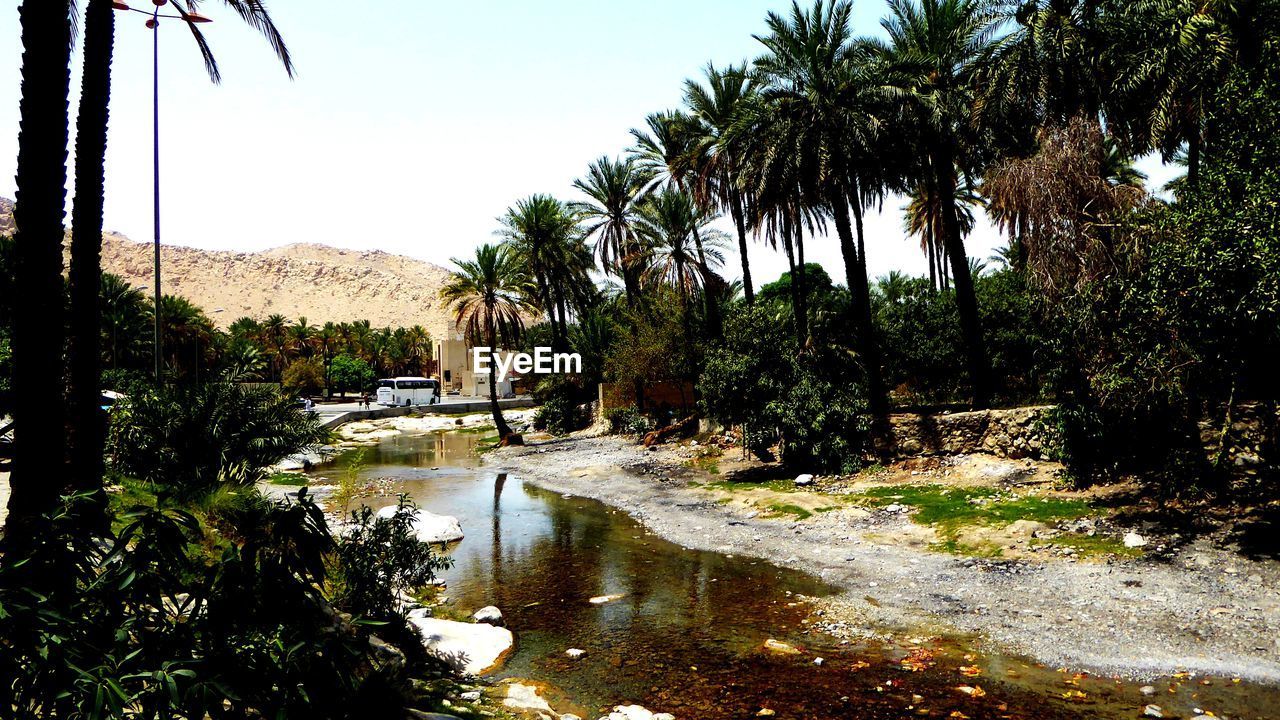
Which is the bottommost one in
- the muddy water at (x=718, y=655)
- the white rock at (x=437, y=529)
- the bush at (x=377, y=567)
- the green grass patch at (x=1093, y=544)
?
the muddy water at (x=718, y=655)

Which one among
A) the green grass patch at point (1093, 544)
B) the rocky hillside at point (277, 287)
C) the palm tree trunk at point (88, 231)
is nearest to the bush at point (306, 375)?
the palm tree trunk at point (88, 231)

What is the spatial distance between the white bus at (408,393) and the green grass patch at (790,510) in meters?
58.6

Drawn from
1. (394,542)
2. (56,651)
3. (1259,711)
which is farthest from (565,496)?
(56,651)

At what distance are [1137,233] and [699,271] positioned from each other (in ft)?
82.2

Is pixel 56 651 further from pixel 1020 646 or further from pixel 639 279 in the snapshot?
pixel 639 279

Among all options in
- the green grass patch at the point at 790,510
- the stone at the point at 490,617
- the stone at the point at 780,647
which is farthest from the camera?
the green grass patch at the point at 790,510

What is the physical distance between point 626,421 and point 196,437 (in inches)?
1078

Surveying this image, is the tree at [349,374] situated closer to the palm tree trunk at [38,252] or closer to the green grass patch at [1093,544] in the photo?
the green grass patch at [1093,544]

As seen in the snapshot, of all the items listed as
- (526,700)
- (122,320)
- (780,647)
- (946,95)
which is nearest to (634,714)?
(526,700)

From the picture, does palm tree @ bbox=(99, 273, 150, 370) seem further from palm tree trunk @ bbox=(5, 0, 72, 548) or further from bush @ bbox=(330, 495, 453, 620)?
palm tree trunk @ bbox=(5, 0, 72, 548)

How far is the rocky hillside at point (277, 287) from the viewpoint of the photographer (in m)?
174

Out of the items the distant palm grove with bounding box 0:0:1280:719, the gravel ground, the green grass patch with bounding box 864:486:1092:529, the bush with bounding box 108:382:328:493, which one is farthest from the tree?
the green grass patch with bounding box 864:486:1092:529

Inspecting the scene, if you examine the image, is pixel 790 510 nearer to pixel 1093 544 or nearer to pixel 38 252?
pixel 1093 544

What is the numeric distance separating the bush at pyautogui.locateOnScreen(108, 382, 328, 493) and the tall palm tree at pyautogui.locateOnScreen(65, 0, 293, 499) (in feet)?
13.1
